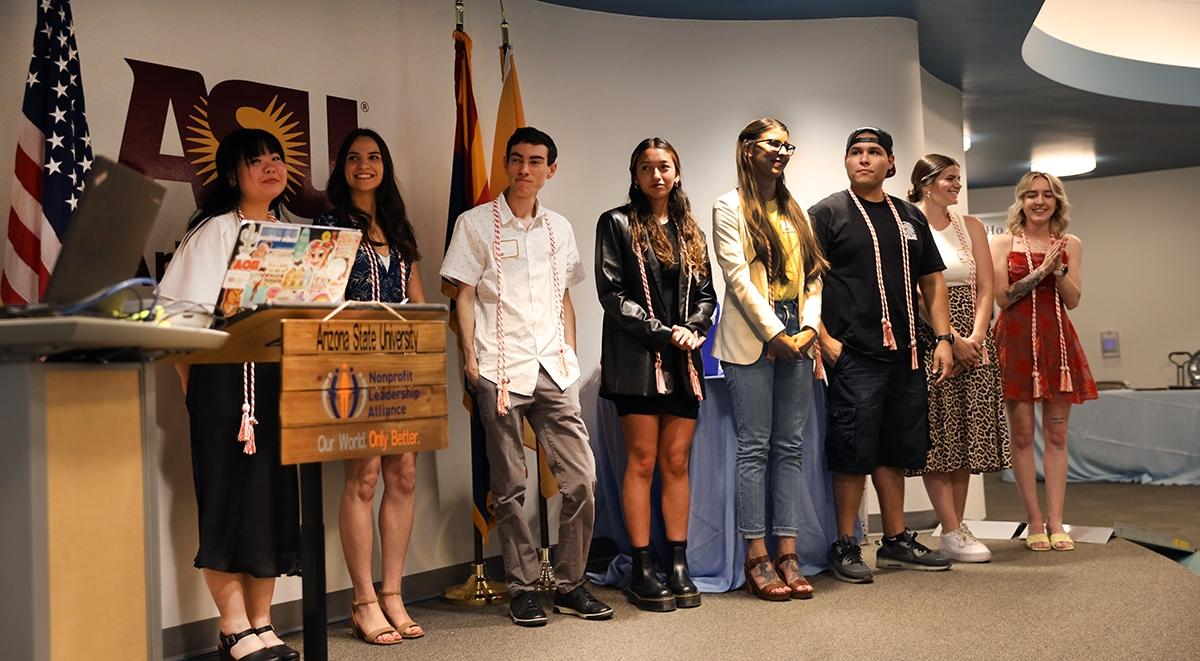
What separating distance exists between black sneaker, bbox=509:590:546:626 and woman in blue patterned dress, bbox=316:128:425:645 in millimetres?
310

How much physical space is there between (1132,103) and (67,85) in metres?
7.31

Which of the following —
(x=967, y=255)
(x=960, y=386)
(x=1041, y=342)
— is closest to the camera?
(x=960, y=386)

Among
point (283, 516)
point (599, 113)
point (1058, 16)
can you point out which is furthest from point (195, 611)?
point (1058, 16)

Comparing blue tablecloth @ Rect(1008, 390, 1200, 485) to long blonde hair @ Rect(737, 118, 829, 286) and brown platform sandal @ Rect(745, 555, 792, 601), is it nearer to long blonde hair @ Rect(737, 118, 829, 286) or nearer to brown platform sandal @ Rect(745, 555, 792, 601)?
long blonde hair @ Rect(737, 118, 829, 286)

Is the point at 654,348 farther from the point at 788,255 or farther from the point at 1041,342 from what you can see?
the point at 1041,342

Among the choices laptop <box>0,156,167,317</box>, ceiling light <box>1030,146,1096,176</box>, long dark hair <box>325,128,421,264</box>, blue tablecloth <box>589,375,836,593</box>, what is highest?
ceiling light <box>1030,146,1096,176</box>

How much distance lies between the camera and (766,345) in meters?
3.83

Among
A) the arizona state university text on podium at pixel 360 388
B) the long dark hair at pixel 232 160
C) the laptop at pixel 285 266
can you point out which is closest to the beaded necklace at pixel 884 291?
the long dark hair at pixel 232 160

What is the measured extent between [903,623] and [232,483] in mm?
2086

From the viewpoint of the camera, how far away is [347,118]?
4066 millimetres

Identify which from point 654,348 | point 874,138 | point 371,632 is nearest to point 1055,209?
point 874,138

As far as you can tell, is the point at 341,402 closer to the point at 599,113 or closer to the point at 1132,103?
the point at 599,113

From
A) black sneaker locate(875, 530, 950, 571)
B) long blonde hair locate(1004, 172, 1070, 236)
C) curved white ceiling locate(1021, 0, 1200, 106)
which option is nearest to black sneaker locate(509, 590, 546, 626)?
black sneaker locate(875, 530, 950, 571)

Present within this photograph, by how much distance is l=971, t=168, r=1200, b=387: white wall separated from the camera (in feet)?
35.0
